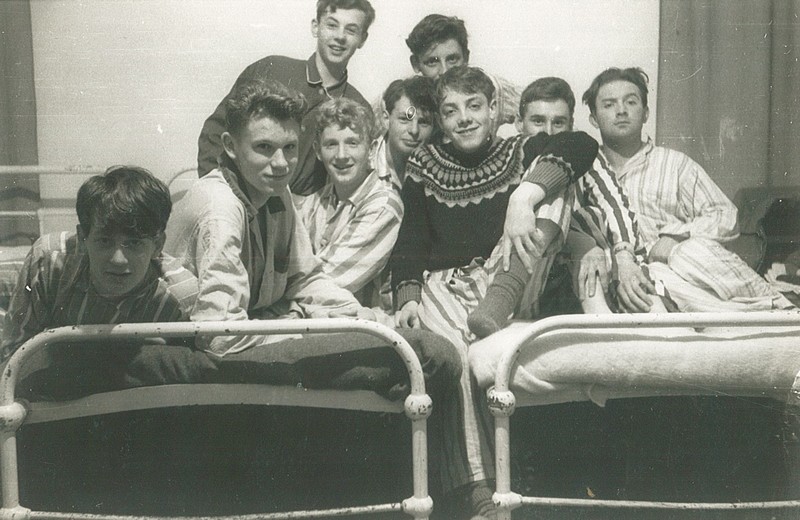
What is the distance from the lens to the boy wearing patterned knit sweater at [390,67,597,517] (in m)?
2.23

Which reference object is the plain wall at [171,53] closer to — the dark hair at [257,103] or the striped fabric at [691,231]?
the dark hair at [257,103]

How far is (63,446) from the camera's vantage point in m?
2.17

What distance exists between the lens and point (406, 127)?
2.24 m

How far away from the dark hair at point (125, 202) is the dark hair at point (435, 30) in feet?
2.43

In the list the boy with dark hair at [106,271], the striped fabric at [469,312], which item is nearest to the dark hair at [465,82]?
the striped fabric at [469,312]

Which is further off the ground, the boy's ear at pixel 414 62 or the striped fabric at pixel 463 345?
the boy's ear at pixel 414 62

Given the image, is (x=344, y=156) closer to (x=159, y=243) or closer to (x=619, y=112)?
(x=159, y=243)

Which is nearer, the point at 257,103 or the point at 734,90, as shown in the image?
the point at 257,103

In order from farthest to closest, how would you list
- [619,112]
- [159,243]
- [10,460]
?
1. [619,112]
2. [159,243]
3. [10,460]

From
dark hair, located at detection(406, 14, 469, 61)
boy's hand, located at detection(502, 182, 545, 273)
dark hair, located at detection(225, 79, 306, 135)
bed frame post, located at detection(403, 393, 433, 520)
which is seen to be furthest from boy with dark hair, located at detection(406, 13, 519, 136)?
bed frame post, located at detection(403, 393, 433, 520)

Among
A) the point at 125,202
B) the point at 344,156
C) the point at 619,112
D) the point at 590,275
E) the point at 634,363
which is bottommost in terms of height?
the point at 634,363

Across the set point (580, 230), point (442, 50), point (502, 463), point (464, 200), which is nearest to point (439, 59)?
point (442, 50)

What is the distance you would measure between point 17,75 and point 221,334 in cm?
84

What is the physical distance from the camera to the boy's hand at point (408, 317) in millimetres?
2227
